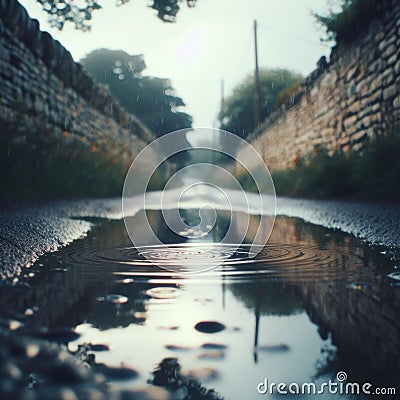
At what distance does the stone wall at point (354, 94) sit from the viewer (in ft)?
20.7

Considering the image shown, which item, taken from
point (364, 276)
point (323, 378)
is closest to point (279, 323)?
point (323, 378)

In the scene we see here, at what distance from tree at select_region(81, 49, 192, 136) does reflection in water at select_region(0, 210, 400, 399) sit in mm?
35285

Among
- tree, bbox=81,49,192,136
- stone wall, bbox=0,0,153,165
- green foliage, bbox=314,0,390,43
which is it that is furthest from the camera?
tree, bbox=81,49,192,136

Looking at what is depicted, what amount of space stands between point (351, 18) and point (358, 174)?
3583mm

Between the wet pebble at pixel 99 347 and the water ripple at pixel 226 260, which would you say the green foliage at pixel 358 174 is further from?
the wet pebble at pixel 99 347

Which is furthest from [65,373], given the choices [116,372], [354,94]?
[354,94]

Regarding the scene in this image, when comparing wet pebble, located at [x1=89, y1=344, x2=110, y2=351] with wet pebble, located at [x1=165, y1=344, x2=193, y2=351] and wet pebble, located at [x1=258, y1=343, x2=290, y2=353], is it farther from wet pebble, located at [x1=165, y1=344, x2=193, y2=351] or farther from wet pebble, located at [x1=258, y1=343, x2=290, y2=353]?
wet pebble, located at [x1=258, y1=343, x2=290, y2=353]

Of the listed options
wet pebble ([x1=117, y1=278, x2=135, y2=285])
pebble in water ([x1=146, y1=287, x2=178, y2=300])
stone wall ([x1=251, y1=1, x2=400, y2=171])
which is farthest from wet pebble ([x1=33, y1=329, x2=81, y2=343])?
stone wall ([x1=251, y1=1, x2=400, y2=171])

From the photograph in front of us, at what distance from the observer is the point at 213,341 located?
43.8 inches

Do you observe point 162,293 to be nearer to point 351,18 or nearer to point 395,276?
point 395,276

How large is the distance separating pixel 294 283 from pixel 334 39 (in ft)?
28.2

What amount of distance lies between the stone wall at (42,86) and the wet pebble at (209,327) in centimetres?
434

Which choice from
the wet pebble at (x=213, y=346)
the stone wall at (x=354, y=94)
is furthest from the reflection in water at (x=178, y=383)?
the stone wall at (x=354, y=94)

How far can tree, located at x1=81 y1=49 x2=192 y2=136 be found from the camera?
3722cm
